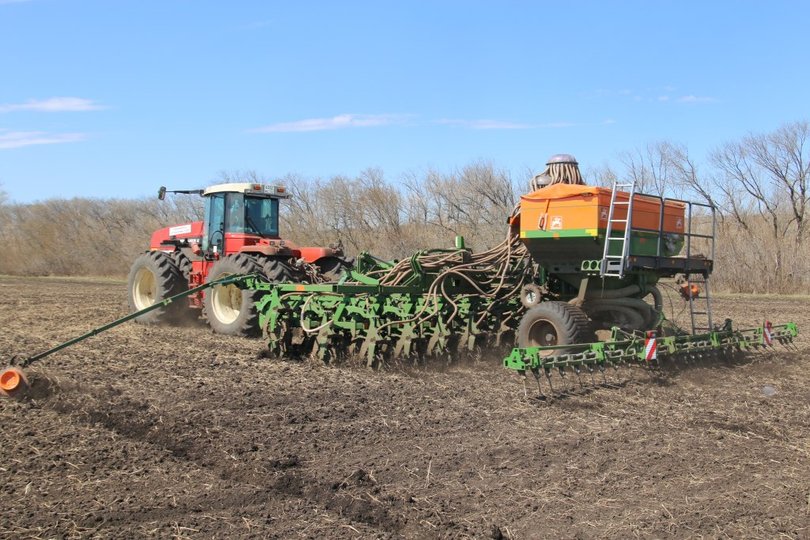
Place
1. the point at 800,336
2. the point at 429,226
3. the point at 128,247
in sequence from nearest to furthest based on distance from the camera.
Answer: the point at 800,336
the point at 429,226
the point at 128,247

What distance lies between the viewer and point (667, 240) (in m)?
8.08

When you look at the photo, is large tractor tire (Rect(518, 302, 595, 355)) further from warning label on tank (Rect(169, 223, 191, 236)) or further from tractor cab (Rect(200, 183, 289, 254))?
warning label on tank (Rect(169, 223, 191, 236))

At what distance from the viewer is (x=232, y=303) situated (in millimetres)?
10750

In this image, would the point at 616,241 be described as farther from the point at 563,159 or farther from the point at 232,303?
the point at 232,303

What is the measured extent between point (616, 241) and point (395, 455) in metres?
4.01

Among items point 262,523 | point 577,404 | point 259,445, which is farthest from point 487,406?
point 262,523

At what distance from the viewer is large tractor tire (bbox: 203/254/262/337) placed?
9844 millimetres

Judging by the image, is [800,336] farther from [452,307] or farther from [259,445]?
[259,445]

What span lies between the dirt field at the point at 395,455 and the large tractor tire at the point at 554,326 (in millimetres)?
556

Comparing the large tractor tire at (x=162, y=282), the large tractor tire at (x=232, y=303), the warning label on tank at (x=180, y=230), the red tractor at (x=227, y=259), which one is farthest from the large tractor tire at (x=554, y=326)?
the warning label on tank at (x=180, y=230)

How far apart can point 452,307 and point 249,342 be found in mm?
2869

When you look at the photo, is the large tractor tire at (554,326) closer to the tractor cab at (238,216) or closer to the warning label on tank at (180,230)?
the tractor cab at (238,216)

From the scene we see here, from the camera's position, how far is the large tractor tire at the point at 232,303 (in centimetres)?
984

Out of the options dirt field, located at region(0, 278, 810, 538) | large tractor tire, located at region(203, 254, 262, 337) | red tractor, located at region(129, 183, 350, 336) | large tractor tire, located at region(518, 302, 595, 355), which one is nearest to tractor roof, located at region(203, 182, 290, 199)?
red tractor, located at region(129, 183, 350, 336)
